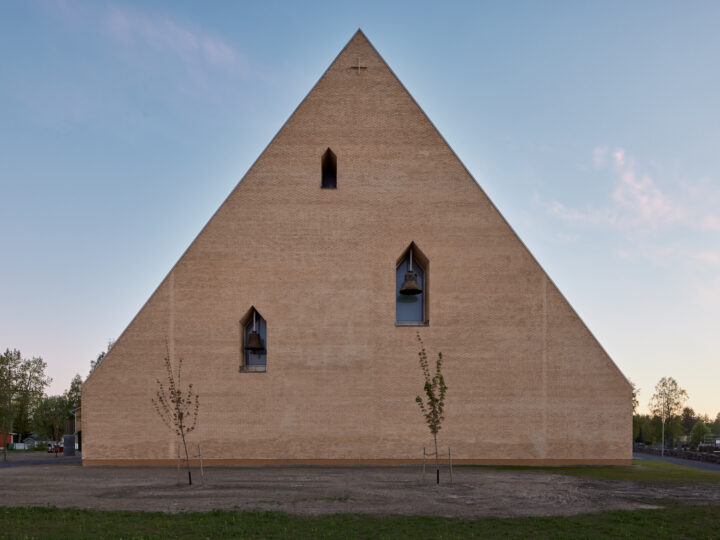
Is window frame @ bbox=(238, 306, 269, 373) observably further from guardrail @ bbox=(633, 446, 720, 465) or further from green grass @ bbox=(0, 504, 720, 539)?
guardrail @ bbox=(633, 446, 720, 465)

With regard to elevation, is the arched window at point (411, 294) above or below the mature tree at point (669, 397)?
above

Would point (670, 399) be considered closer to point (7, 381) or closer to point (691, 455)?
point (691, 455)

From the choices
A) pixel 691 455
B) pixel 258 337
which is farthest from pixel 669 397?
pixel 258 337

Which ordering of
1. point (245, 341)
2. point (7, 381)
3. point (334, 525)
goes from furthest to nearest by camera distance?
point (7, 381), point (245, 341), point (334, 525)

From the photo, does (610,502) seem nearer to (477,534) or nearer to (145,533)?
(477,534)

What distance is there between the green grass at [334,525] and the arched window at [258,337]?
36.6ft

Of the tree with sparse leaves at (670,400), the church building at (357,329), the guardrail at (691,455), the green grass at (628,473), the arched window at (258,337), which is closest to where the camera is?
the green grass at (628,473)

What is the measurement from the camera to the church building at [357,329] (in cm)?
2133

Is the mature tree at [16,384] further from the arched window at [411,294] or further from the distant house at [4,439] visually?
the arched window at [411,294]

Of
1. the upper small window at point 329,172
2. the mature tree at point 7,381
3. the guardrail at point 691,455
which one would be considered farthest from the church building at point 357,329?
the mature tree at point 7,381

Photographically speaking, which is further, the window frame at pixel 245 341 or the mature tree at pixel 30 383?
the mature tree at pixel 30 383

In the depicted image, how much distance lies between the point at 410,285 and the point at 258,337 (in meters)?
6.02

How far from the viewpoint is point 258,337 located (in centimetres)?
2192

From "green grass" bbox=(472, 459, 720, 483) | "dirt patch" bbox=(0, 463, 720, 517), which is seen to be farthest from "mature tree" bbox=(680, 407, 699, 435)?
"dirt patch" bbox=(0, 463, 720, 517)
